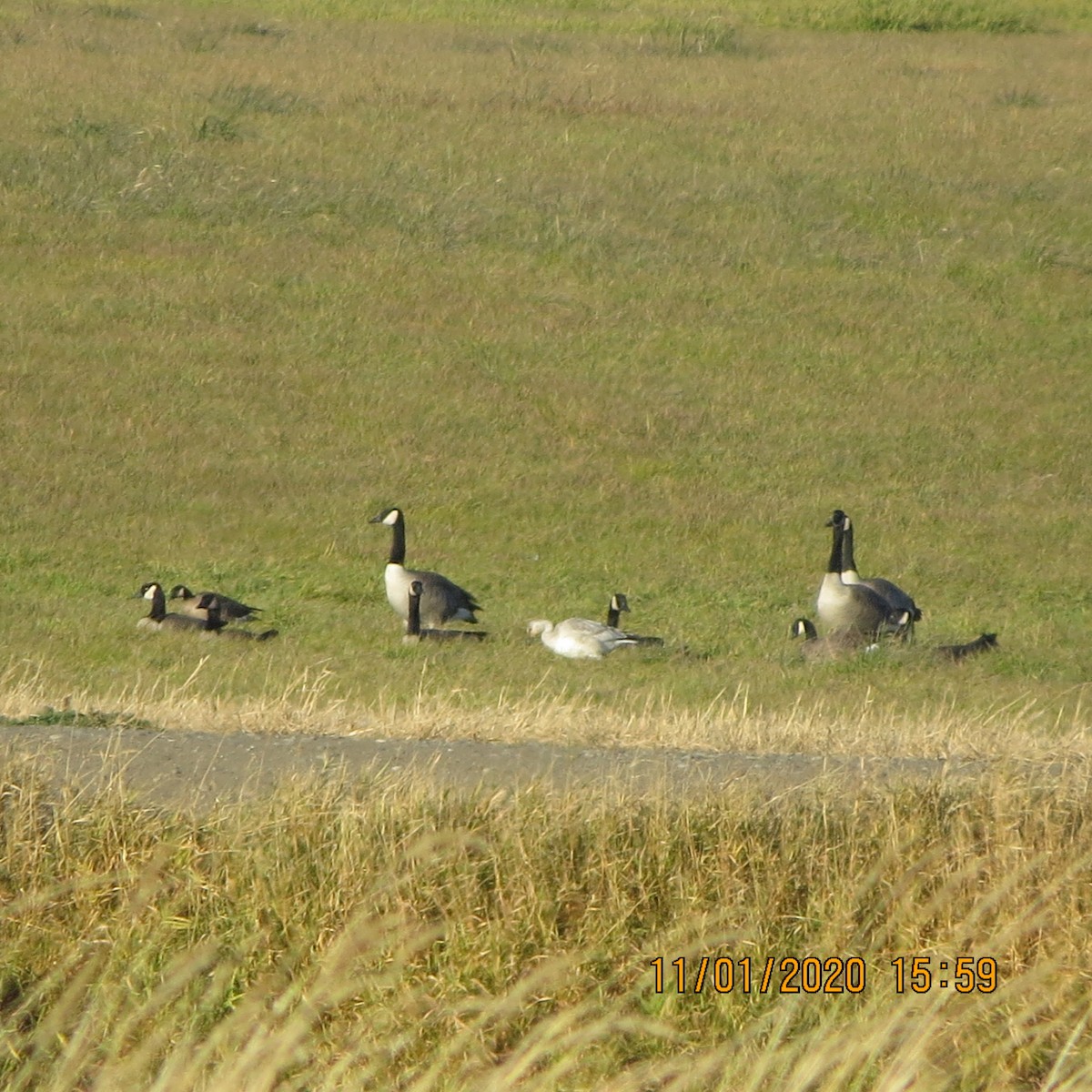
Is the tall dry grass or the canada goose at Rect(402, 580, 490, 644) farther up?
the tall dry grass

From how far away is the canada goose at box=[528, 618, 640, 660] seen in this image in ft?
45.4

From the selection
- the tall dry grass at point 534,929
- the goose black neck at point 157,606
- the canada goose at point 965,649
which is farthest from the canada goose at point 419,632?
the tall dry grass at point 534,929

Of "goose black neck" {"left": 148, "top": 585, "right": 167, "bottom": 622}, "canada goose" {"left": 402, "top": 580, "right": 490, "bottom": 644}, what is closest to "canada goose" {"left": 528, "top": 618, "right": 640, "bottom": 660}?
"canada goose" {"left": 402, "top": 580, "right": 490, "bottom": 644}

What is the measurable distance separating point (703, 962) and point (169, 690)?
18.7 ft

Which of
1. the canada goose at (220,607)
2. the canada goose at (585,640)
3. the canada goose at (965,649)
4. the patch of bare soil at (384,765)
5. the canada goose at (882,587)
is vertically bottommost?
the canada goose at (220,607)

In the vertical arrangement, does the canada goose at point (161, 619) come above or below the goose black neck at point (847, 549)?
below

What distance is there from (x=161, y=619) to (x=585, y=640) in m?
3.62

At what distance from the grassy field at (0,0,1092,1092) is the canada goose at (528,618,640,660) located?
0.16 meters

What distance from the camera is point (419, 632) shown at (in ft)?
47.2

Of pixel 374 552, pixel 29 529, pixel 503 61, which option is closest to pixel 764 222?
pixel 503 61

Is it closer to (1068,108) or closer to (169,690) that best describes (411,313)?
(169,690)

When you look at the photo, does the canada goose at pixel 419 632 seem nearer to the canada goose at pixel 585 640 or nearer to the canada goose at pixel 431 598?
the canada goose at pixel 431 598

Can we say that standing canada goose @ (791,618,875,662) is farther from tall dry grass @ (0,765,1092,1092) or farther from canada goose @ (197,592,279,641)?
tall dry grass @ (0,765,1092,1092)
